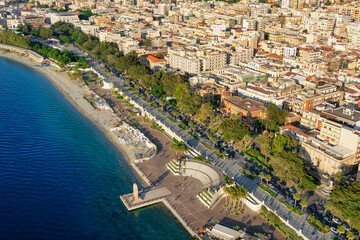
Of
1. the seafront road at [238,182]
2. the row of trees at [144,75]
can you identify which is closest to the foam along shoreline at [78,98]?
the seafront road at [238,182]

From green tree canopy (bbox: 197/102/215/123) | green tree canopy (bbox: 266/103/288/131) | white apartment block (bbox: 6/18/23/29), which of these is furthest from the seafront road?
white apartment block (bbox: 6/18/23/29)

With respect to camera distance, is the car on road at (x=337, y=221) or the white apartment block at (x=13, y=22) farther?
the white apartment block at (x=13, y=22)

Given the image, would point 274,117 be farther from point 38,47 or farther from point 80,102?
point 38,47

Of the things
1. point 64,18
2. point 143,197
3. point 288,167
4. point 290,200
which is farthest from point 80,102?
point 64,18

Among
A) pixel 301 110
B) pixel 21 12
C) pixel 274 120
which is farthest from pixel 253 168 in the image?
pixel 21 12

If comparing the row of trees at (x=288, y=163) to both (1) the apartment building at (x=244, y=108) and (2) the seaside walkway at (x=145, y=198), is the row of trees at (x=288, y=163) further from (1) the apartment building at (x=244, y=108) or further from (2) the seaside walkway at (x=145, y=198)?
(2) the seaside walkway at (x=145, y=198)

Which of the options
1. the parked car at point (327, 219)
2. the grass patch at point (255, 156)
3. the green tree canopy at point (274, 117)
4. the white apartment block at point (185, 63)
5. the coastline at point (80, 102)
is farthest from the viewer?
the white apartment block at point (185, 63)

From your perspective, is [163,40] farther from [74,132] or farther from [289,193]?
[289,193]
